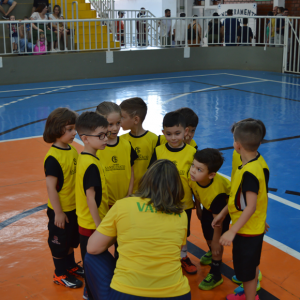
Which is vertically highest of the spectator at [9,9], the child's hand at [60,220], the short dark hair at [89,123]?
the spectator at [9,9]

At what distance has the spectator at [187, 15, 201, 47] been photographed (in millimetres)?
15344

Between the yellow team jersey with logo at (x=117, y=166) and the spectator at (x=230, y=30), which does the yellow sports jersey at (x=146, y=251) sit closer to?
the yellow team jersey with logo at (x=117, y=166)

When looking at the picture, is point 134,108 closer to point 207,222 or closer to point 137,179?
point 137,179

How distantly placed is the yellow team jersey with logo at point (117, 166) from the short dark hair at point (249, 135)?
0.86 metres

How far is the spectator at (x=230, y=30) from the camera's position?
1526 centimetres

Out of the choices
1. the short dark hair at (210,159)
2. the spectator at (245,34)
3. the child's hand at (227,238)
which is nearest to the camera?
the child's hand at (227,238)

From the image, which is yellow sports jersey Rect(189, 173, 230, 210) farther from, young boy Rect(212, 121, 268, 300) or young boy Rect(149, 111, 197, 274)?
young boy Rect(212, 121, 268, 300)

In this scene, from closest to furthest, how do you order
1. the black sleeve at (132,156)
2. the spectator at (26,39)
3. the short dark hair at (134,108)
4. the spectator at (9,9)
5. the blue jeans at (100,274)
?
the blue jeans at (100,274)
the black sleeve at (132,156)
the short dark hair at (134,108)
the spectator at (26,39)
the spectator at (9,9)

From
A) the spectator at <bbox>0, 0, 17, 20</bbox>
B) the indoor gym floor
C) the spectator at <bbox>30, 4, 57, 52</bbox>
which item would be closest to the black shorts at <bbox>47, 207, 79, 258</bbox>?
the indoor gym floor

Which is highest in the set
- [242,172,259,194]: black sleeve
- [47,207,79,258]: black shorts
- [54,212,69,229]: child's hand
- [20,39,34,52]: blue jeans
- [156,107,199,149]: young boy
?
[20,39,34,52]: blue jeans

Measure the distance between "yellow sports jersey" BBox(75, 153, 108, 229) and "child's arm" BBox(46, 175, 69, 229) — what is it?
0.18m

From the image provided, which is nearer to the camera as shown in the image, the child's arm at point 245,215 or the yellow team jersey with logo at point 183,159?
the child's arm at point 245,215

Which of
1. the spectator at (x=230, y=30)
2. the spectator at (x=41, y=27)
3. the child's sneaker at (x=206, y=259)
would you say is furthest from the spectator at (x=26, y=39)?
the child's sneaker at (x=206, y=259)

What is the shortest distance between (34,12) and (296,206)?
12.4m
